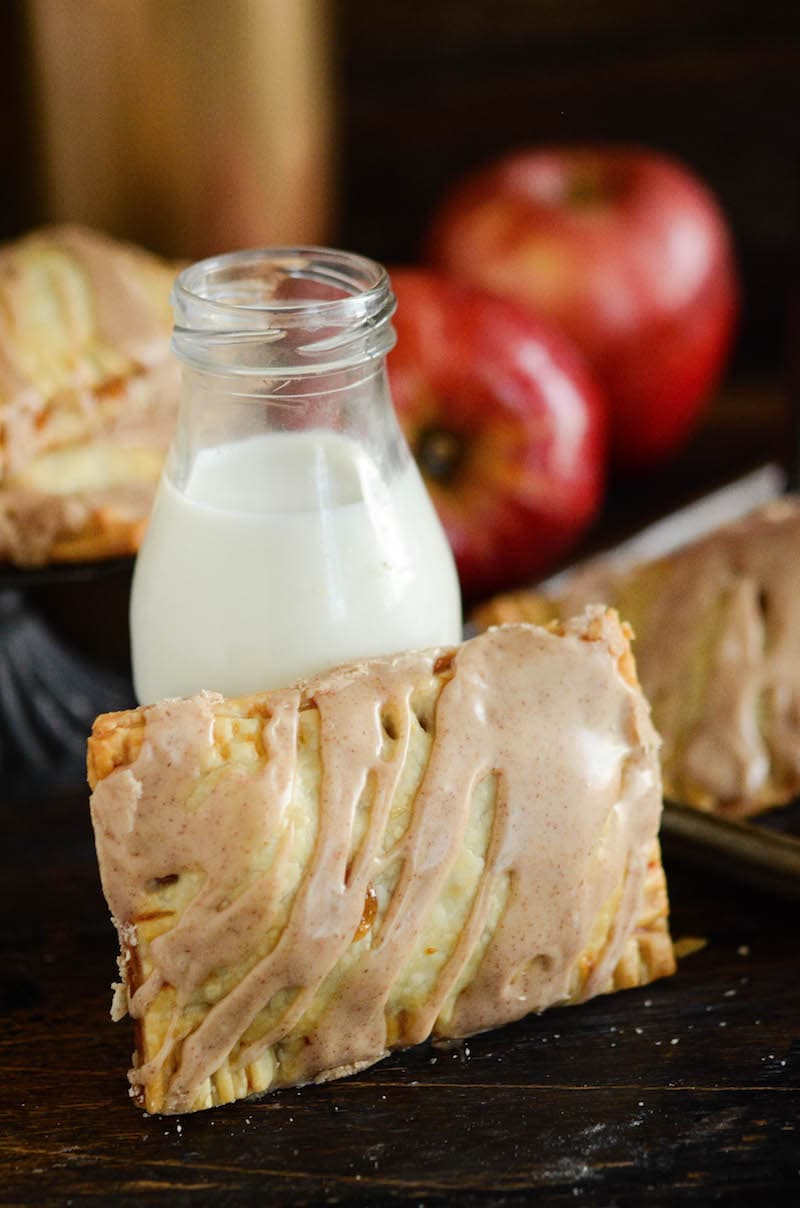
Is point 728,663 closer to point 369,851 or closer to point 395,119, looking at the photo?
point 369,851

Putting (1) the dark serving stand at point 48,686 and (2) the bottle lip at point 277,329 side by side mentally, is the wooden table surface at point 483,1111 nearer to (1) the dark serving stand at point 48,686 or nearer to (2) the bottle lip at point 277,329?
(1) the dark serving stand at point 48,686

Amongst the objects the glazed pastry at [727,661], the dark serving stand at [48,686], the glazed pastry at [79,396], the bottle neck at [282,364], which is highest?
the bottle neck at [282,364]

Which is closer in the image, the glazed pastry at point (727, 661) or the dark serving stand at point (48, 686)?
the glazed pastry at point (727, 661)

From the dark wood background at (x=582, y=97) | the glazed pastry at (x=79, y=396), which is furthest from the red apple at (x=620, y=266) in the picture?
the glazed pastry at (x=79, y=396)

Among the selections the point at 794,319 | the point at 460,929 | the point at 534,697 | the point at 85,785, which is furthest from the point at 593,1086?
the point at 794,319

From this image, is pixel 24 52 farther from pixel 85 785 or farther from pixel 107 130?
pixel 85 785

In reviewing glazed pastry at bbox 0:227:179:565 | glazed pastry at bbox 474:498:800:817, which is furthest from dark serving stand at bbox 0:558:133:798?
glazed pastry at bbox 474:498:800:817

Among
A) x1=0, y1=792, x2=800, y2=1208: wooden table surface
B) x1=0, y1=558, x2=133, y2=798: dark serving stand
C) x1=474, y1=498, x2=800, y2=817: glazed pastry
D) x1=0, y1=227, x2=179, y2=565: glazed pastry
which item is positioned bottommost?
x1=0, y1=558, x2=133, y2=798: dark serving stand

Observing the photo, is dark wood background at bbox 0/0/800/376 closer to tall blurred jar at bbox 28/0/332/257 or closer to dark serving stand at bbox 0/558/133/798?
tall blurred jar at bbox 28/0/332/257
